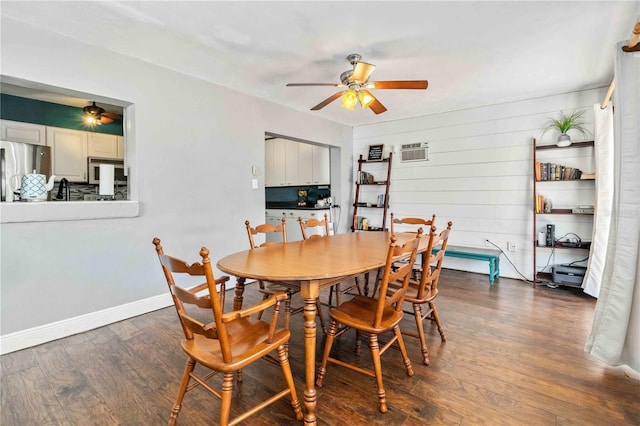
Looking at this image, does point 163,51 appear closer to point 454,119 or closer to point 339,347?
point 339,347

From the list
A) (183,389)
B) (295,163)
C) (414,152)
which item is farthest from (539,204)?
(183,389)

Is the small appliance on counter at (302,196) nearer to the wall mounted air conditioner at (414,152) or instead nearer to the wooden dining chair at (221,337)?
the wall mounted air conditioner at (414,152)

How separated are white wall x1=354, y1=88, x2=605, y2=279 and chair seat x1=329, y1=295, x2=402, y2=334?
3149mm

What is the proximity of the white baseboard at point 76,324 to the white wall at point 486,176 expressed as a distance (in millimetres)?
3906

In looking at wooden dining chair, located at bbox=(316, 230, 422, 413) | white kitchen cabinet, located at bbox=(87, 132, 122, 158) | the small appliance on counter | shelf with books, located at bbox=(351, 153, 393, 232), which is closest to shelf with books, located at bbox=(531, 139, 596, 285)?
shelf with books, located at bbox=(351, 153, 393, 232)

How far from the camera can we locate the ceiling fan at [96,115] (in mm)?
4137

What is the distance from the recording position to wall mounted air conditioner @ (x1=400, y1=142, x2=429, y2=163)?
4.92 meters

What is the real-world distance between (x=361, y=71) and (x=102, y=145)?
414 cm

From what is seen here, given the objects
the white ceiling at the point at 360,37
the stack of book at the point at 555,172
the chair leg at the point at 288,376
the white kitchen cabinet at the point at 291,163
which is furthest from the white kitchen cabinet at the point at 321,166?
the chair leg at the point at 288,376

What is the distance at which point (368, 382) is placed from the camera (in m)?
1.87

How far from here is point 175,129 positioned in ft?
10.4

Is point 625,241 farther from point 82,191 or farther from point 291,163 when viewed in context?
point 82,191

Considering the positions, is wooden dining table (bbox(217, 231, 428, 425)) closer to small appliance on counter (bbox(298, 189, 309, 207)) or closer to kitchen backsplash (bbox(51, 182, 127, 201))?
kitchen backsplash (bbox(51, 182, 127, 201))

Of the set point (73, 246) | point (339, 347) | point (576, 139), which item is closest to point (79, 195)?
point (73, 246)
